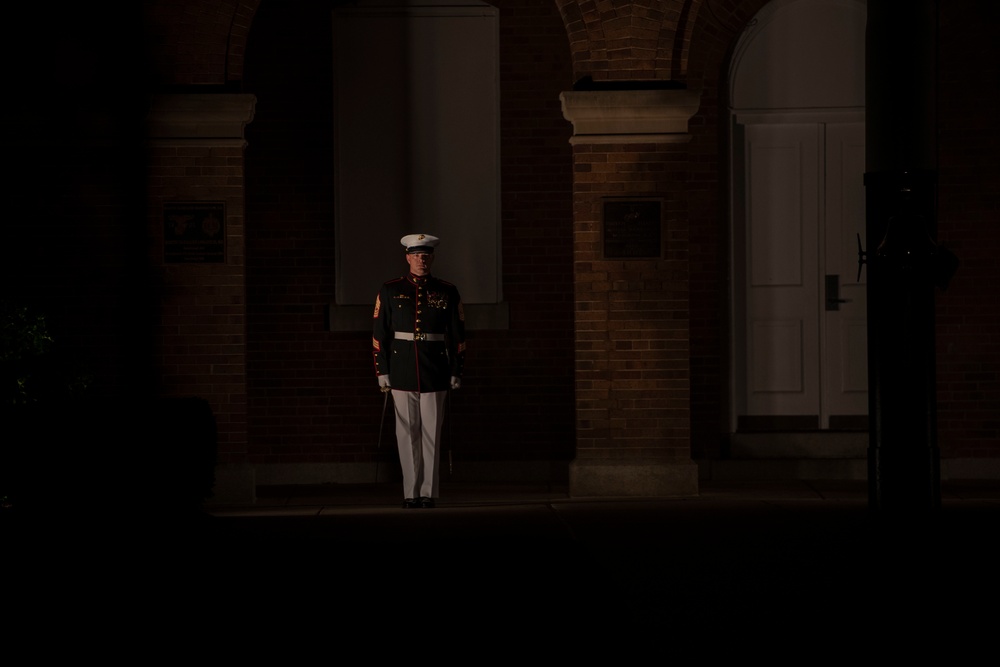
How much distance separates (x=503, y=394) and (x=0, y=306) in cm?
430

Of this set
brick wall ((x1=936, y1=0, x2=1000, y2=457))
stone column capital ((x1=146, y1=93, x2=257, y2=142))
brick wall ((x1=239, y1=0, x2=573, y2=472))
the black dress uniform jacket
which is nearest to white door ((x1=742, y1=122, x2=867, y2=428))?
brick wall ((x1=936, y1=0, x2=1000, y2=457))

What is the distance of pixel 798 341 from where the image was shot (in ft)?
41.2

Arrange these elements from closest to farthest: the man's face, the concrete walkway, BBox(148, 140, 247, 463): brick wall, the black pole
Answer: the concrete walkway → the black pole → the man's face → BBox(148, 140, 247, 463): brick wall

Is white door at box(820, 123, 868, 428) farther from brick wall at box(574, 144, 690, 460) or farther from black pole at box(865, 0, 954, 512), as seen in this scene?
black pole at box(865, 0, 954, 512)

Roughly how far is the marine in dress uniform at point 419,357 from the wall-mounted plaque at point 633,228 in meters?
1.27

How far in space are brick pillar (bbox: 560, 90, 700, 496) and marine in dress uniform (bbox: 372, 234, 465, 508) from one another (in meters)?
1.02

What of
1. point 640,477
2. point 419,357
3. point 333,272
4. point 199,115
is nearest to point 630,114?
point 419,357

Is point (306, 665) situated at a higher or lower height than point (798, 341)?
lower

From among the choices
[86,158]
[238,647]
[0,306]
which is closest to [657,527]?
[238,647]

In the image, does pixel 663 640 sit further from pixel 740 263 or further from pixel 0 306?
pixel 740 263

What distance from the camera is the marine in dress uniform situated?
35.2 ft

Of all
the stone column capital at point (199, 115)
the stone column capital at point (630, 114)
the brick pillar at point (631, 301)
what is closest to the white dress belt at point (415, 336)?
the brick pillar at point (631, 301)

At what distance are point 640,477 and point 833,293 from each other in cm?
272

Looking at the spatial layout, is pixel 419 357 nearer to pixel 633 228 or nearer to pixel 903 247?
pixel 633 228
